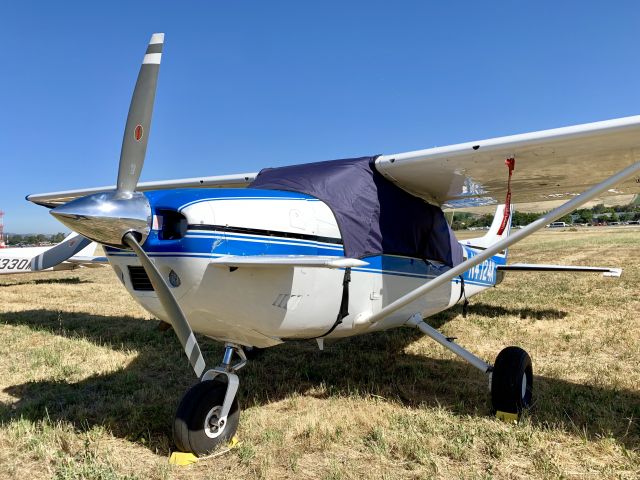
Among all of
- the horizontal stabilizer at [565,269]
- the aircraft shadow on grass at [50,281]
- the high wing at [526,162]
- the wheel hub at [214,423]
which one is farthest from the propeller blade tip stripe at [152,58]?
the aircraft shadow on grass at [50,281]

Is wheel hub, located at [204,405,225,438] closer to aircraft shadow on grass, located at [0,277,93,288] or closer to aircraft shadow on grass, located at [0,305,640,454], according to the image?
aircraft shadow on grass, located at [0,305,640,454]

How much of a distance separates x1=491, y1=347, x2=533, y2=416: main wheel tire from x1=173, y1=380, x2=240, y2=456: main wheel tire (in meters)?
2.08

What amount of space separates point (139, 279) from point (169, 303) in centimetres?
38

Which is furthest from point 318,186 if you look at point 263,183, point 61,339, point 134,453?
point 61,339

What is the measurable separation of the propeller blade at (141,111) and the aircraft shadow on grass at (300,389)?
1.97 m

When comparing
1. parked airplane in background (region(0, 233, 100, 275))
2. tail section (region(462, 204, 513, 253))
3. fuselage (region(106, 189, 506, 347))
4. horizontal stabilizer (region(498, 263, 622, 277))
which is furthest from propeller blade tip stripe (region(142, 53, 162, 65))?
parked airplane in background (region(0, 233, 100, 275))

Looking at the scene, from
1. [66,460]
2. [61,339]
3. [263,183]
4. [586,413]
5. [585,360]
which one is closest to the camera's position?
[66,460]

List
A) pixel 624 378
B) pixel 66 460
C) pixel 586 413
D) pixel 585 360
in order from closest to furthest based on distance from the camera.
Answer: pixel 66 460
pixel 586 413
pixel 624 378
pixel 585 360

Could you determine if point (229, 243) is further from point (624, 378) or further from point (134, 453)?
point (624, 378)

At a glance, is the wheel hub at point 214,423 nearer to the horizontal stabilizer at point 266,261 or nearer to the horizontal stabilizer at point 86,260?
the horizontal stabilizer at point 266,261

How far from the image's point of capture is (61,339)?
6.41 meters

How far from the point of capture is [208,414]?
3201 millimetres

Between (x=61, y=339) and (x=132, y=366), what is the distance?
1.83 meters

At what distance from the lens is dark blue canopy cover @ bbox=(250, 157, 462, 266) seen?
3.78m
